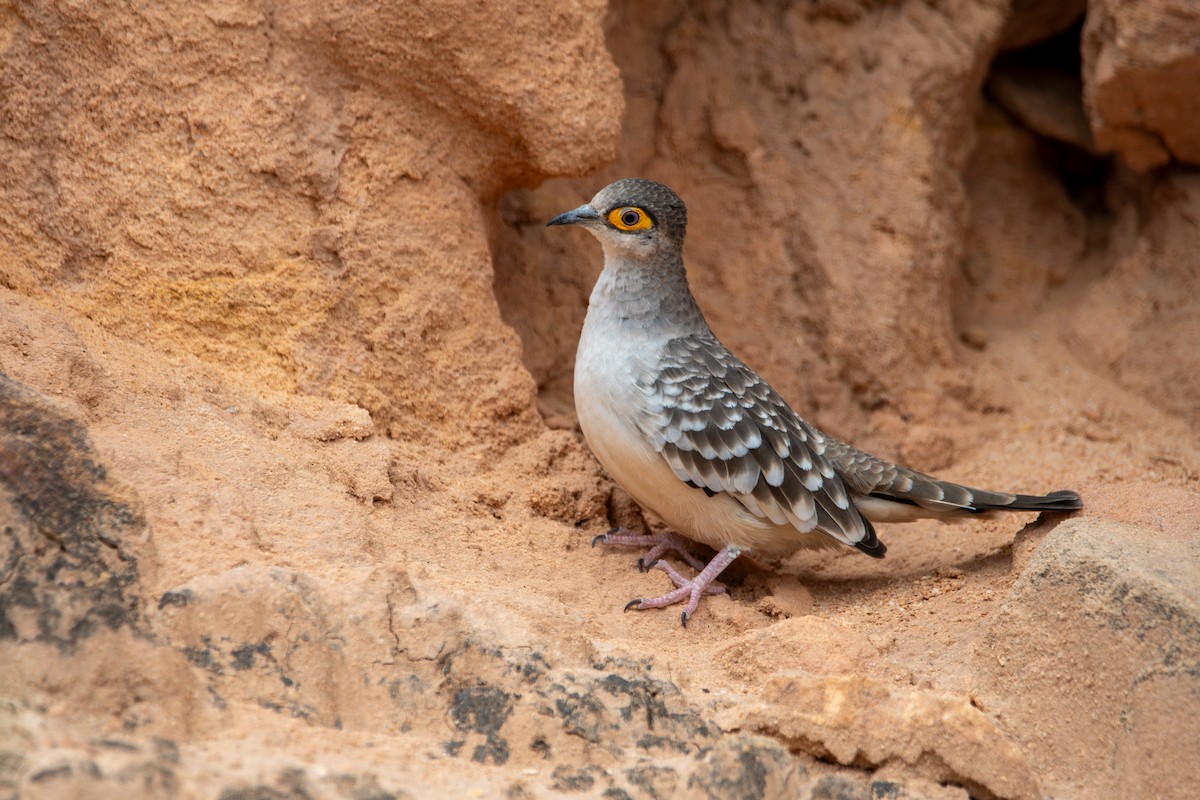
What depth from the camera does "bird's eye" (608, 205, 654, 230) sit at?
570 cm

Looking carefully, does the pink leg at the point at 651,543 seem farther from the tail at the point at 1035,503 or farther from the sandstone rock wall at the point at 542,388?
the tail at the point at 1035,503

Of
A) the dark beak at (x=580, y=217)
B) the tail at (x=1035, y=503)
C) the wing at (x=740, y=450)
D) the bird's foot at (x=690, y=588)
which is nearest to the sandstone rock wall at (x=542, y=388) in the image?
the bird's foot at (x=690, y=588)

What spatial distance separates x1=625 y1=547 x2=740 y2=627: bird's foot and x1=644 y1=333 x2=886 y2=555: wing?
0.96 feet

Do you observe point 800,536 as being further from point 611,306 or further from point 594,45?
point 594,45

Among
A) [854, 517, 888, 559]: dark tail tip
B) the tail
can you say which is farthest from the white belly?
the tail

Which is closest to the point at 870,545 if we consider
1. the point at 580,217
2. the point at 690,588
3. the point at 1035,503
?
the point at 1035,503

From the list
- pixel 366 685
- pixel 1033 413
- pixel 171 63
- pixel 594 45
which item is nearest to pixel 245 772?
pixel 366 685

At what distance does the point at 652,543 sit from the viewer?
575 centimetres

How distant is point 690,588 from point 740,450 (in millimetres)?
719

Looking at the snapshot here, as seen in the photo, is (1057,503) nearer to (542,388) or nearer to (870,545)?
(870,545)

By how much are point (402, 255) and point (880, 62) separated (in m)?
3.82

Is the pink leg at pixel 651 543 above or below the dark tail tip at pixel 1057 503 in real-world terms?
below

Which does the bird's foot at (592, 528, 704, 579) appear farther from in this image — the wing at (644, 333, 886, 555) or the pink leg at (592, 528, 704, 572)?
the wing at (644, 333, 886, 555)

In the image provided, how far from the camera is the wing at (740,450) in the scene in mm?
5355
